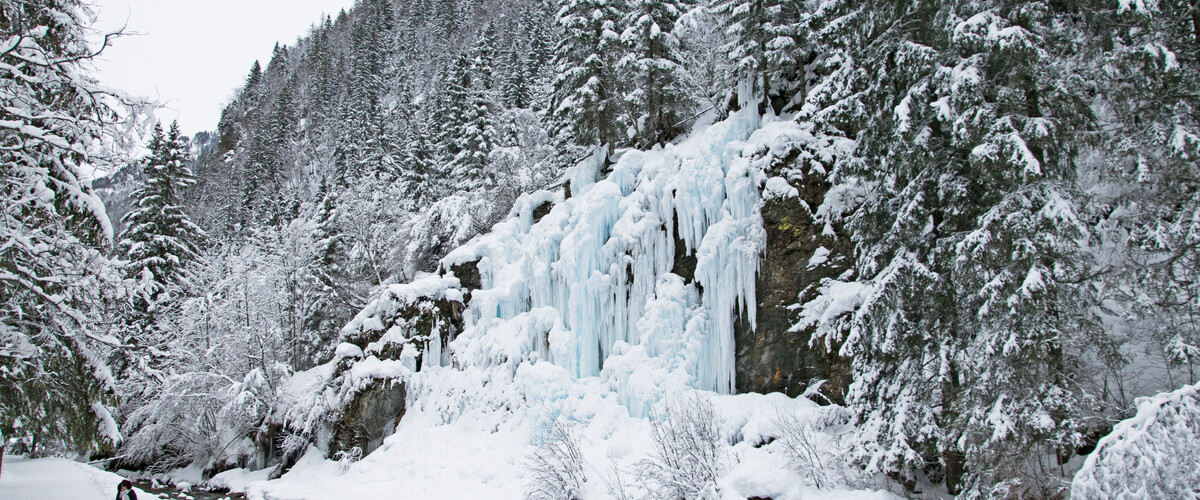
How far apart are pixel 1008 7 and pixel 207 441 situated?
75.8ft

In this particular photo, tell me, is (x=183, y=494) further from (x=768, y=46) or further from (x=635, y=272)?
(x=768, y=46)

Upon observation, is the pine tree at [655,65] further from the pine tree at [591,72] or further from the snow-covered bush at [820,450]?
the snow-covered bush at [820,450]

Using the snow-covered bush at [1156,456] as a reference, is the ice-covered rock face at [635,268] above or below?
above

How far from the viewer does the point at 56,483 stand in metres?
13.1

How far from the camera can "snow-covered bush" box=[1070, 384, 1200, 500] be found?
14.9 feet

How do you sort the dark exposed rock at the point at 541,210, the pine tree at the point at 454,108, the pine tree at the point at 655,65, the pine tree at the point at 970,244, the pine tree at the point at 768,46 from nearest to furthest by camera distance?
the pine tree at the point at 970,244
the pine tree at the point at 768,46
the dark exposed rock at the point at 541,210
the pine tree at the point at 655,65
the pine tree at the point at 454,108

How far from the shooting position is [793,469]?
816 centimetres

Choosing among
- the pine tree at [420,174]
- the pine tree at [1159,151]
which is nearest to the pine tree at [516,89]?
the pine tree at [420,174]

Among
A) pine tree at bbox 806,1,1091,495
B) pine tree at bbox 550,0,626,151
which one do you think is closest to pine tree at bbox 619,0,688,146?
pine tree at bbox 550,0,626,151

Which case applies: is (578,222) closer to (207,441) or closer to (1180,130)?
(1180,130)

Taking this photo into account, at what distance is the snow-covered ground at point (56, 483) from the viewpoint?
37.1ft

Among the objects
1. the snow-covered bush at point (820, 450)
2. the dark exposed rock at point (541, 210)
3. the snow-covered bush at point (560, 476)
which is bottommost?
the snow-covered bush at point (560, 476)

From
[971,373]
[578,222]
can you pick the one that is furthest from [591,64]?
[971,373]

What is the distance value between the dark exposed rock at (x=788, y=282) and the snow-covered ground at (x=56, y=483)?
14.1 metres
